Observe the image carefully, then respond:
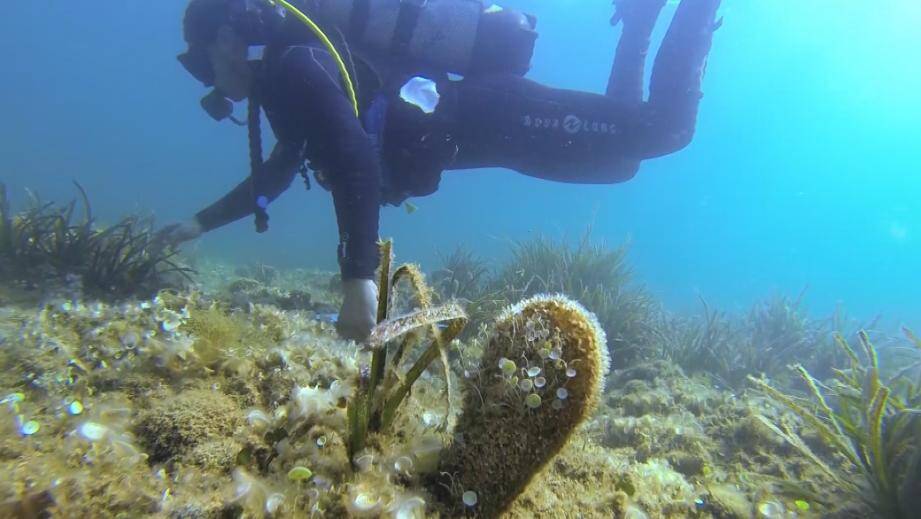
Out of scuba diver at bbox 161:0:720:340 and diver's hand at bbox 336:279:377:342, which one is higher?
scuba diver at bbox 161:0:720:340

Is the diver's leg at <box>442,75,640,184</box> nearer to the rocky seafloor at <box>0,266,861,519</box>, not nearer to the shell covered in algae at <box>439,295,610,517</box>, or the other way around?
the rocky seafloor at <box>0,266,861,519</box>

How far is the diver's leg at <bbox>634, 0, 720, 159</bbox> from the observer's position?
625 centimetres

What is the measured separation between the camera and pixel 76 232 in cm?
463

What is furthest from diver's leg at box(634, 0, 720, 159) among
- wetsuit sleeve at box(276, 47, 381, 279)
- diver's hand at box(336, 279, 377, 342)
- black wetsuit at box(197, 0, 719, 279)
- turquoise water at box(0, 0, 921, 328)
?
turquoise water at box(0, 0, 921, 328)

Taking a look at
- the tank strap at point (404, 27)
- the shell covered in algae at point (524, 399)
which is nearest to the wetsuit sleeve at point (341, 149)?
the tank strap at point (404, 27)

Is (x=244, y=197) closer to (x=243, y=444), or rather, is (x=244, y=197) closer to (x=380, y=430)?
(x=243, y=444)

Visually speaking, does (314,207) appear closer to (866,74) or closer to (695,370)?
(695,370)

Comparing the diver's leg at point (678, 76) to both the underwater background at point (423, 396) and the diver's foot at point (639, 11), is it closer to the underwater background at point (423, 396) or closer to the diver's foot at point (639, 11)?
the diver's foot at point (639, 11)

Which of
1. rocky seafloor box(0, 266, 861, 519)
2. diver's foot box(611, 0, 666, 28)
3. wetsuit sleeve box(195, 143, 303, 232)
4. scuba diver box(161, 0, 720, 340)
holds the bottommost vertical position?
rocky seafloor box(0, 266, 861, 519)

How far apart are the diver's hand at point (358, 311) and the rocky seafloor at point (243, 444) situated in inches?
6.0

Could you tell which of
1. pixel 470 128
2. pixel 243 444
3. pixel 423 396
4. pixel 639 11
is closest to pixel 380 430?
pixel 243 444

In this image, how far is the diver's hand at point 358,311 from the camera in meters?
2.78

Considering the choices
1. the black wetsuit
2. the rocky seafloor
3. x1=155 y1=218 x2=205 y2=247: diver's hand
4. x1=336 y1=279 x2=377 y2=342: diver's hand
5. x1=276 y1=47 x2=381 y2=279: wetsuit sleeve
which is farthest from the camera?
x1=155 y1=218 x2=205 y2=247: diver's hand

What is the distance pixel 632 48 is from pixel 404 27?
12.8 ft
